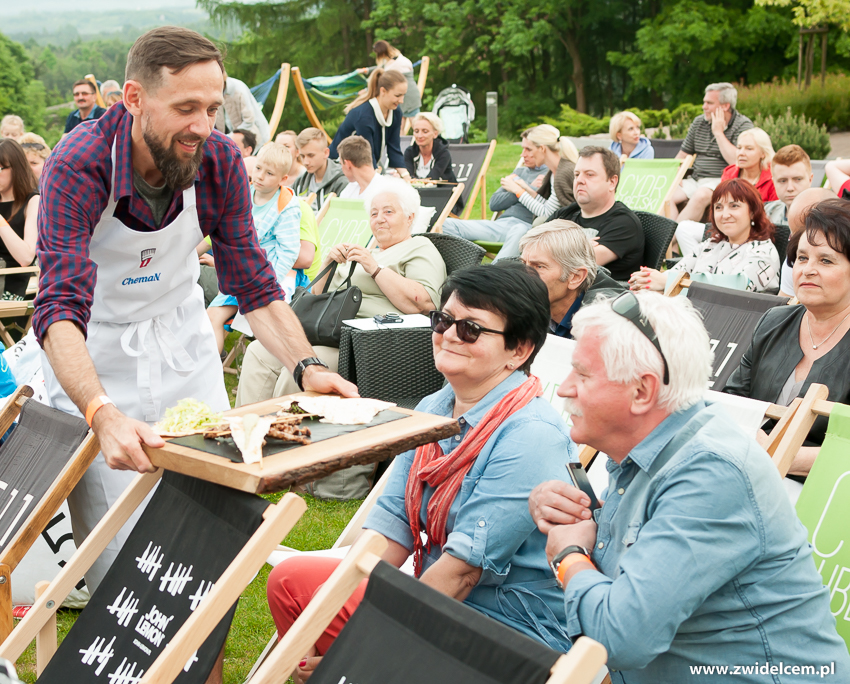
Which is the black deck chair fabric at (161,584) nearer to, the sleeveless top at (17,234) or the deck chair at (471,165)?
the sleeveless top at (17,234)

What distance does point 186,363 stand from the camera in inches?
114

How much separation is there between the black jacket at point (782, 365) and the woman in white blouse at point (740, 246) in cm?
152

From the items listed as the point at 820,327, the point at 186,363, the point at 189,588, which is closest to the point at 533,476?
the point at 189,588

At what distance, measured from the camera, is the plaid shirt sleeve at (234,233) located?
9.15ft

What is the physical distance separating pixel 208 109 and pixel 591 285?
7.15 feet

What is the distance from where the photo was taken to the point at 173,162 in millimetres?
2447

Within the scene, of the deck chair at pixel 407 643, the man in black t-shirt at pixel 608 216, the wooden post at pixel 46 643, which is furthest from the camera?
the man in black t-shirt at pixel 608 216

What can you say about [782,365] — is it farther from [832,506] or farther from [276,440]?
[276,440]

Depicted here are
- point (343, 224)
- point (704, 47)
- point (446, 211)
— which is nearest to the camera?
point (343, 224)

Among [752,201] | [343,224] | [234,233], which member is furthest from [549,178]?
[234,233]

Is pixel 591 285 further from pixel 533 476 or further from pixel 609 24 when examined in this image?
A: pixel 609 24

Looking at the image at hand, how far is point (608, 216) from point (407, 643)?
4.27 meters

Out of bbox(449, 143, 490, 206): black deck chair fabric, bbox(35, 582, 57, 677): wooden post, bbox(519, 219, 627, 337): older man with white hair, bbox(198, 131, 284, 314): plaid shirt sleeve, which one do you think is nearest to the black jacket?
bbox(519, 219, 627, 337): older man with white hair

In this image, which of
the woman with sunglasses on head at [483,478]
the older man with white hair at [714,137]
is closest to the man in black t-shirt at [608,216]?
the older man with white hair at [714,137]
